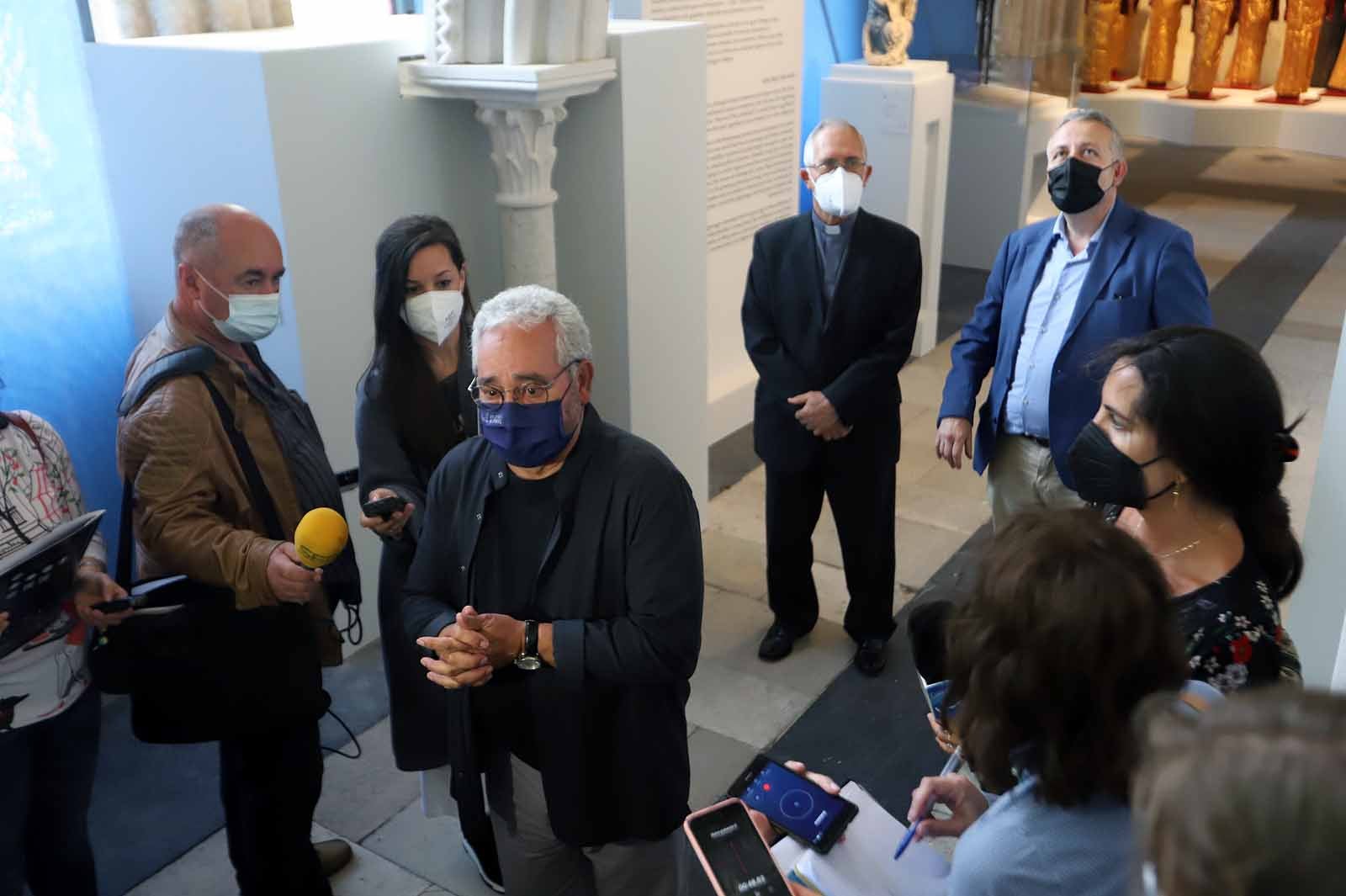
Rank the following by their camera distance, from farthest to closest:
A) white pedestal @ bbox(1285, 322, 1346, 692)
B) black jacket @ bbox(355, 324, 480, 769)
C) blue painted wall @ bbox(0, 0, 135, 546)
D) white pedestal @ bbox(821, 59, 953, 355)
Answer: white pedestal @ bbox(821, 59, 953, 355) < blue painted wall @ bbox(0, 0, 135, 546) < white pedestal @ bbox(1285, 322, 1346, 692) < black jacket @ bbox(355, 324, 480, 769)

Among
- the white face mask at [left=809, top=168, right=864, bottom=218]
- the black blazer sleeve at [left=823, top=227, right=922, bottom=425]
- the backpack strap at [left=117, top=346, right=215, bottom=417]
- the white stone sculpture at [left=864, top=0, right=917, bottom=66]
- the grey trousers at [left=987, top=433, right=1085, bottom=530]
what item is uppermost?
the white stone sculpture at [left=864, top=0, right=917, bottom=66]

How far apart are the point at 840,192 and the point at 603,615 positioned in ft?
7.00

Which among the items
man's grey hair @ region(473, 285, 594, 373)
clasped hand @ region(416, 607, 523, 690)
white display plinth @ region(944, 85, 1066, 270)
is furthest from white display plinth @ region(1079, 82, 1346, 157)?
clasped hand @ region(416, 607, 523, 690)

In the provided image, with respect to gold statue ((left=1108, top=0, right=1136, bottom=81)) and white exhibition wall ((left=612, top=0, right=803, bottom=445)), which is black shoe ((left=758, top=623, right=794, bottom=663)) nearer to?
white exhibition wall ((left=612, top=0, right=803, bottom=445))

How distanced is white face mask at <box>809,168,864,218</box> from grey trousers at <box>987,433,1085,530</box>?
95cm

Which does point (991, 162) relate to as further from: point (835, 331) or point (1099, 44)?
point (835, 331)

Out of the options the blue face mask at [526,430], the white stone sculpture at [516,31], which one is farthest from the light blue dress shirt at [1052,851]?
the white stone sculpture at [516,31]

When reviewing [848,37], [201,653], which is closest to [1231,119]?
[848,37]

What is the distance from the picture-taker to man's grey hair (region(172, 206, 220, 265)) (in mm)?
2652

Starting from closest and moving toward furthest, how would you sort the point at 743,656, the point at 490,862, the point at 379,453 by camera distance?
the point at 379,453 < the point at 490,862 < the point at 743,656

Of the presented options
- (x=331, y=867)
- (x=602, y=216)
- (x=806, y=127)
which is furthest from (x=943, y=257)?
(x=331, y=867)

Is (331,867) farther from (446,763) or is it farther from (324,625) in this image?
(324,625)

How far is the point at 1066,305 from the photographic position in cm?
339

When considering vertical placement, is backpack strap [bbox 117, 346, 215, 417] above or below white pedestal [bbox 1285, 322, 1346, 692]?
above
